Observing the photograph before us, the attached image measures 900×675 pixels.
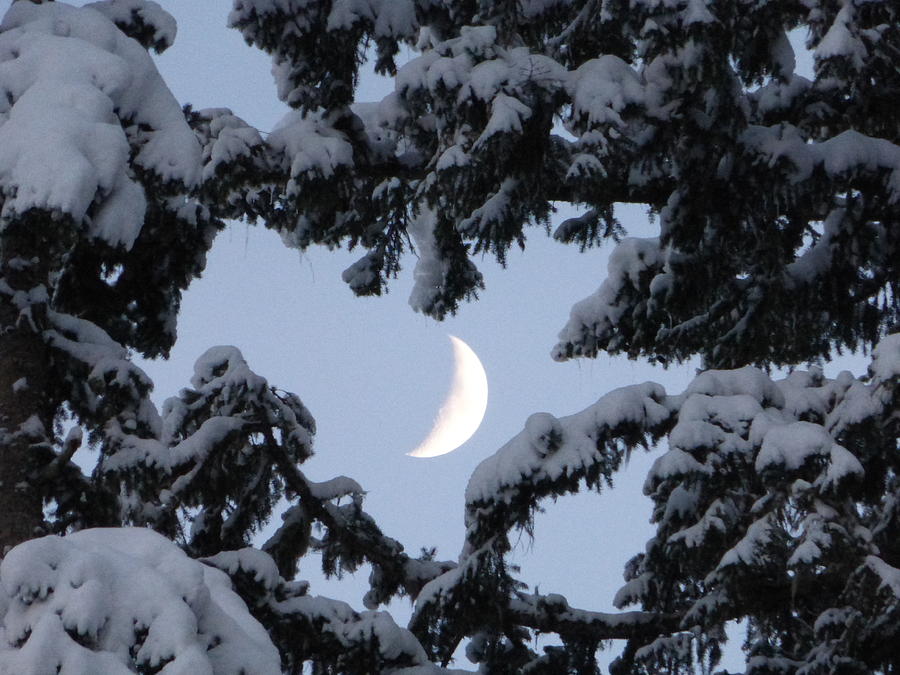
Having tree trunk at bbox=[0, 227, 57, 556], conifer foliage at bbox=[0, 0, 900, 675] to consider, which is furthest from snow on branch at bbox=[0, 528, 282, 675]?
tree trunk at bbox=[0, 227, 57, 556]

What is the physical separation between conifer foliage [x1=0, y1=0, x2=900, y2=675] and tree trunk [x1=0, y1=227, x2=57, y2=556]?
0.5 inches

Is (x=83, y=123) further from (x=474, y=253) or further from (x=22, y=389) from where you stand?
(x=474, y=253)

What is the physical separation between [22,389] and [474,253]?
11.7 feet

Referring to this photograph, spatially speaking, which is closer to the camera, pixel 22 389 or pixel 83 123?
pixel 83 123

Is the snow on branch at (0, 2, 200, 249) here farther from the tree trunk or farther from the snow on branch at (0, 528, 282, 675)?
the snow on branch at (0, 528, 282, 675)

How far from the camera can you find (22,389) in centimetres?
525

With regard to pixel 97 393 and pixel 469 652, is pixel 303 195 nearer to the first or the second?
pixel 97 393

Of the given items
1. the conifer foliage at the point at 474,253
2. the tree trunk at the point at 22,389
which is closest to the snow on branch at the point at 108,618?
the conifer foliage at the point at 474,253

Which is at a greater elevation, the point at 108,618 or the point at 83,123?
the point at 83,123

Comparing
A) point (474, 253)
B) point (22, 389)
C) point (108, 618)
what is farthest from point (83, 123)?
point (474, 253)

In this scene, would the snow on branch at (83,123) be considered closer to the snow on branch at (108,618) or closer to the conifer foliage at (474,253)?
the conifer foliage at (474,253)

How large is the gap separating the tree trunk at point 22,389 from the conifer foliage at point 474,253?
0.01m

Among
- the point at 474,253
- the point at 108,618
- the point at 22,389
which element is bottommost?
the point at 108,618

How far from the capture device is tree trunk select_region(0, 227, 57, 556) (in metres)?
5.02
